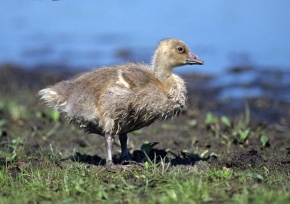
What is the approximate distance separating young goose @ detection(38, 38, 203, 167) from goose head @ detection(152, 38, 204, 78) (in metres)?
0.01

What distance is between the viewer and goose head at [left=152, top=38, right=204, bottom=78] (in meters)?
7.44

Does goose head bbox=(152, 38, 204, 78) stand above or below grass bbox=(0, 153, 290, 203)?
above

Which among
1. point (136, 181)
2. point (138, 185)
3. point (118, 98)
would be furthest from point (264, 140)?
point (138, 185)

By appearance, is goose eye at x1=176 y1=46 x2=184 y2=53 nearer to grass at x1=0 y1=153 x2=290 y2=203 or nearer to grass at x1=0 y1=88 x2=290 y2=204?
grass at x1=0 y1=88 x2=290 y2=204

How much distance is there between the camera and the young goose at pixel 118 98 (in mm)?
7012

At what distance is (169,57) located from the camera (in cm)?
751

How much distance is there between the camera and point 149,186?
240 inches

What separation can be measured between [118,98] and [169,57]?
0.88 metres

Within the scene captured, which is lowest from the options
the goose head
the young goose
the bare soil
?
the bare soil

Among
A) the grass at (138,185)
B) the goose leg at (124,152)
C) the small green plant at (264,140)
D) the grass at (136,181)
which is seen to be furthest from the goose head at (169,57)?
the small green plant at (264,140)

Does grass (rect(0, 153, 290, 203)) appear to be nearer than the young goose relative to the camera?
Yes

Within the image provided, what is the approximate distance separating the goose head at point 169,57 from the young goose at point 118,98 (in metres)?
0.01

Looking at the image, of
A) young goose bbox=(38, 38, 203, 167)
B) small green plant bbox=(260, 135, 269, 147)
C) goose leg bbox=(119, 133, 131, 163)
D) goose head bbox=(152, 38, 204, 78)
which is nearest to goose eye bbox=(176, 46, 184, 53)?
goose head bbox=(152, 38, 204, 78)

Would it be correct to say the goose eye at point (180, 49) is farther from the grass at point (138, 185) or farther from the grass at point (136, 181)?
the grass at point (138, 185)
